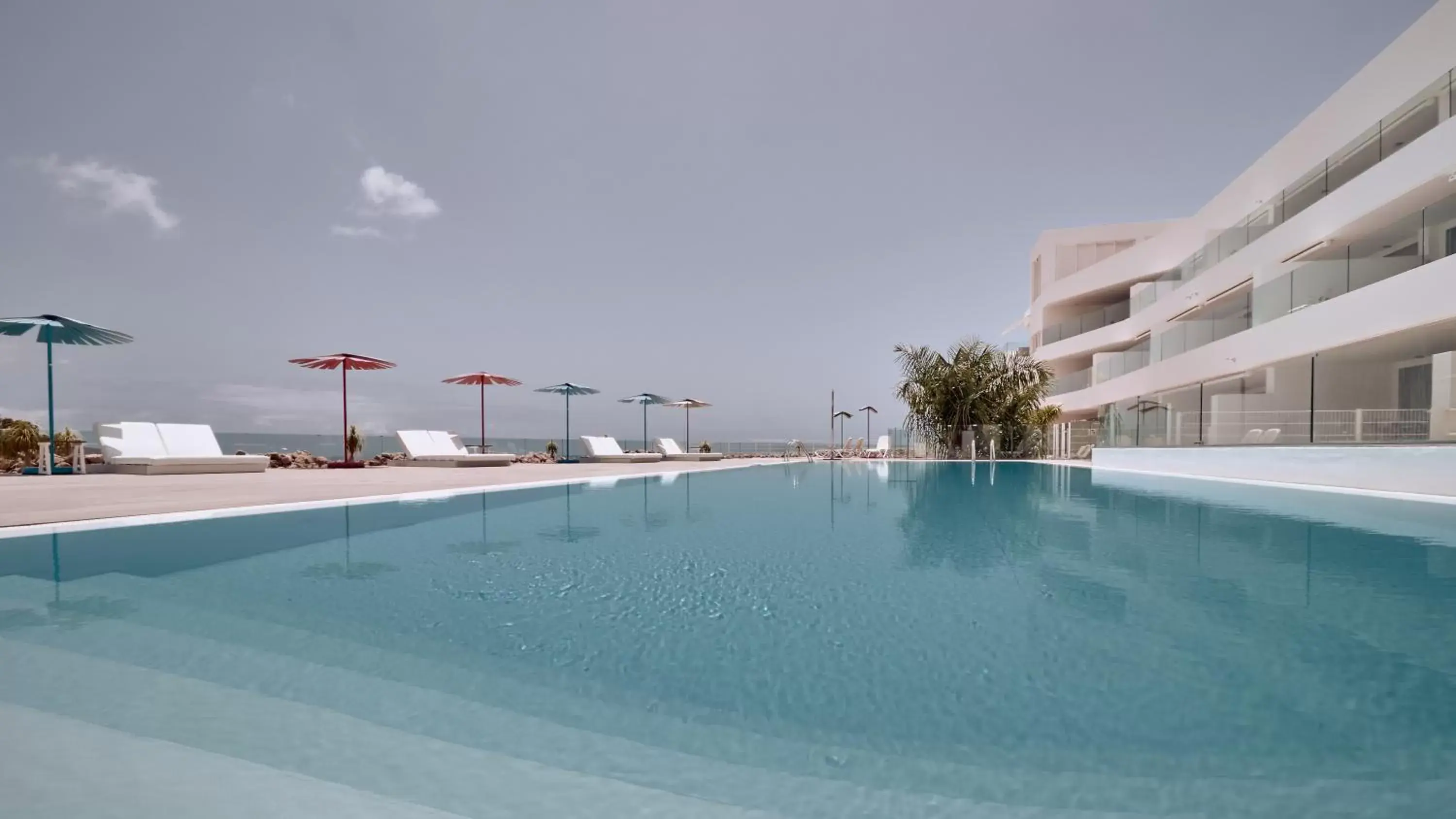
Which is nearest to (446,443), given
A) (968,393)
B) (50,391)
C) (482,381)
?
(482,381)

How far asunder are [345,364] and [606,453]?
798 centimetres

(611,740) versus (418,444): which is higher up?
(418,444)

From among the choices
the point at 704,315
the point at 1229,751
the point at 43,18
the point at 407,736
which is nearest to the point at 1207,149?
the point at 704,315

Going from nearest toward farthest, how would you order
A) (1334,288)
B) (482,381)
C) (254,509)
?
(254,509) → (1334,288) → (482,381)

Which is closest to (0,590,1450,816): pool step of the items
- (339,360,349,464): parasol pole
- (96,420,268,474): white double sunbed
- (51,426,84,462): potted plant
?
(96,420,268,474): white double sunbed

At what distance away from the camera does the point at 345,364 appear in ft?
56.0

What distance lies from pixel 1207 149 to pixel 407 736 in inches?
1148

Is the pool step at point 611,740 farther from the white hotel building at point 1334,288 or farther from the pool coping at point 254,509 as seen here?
the white hotel building at point 1334,288

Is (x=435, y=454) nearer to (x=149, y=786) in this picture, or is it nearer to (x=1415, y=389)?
(x=149, y=786)

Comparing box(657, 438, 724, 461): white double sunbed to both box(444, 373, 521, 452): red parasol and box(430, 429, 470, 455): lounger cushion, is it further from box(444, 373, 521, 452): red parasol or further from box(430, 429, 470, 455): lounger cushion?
box(430, 429, 470, 455): lounger cushion

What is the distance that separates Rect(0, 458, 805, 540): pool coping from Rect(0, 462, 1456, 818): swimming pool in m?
0.37

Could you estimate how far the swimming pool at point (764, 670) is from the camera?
1.81 meters

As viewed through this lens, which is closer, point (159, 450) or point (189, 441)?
point (159, 450)

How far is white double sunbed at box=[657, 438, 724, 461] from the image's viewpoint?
24422 millimetres
